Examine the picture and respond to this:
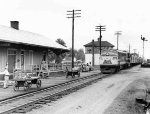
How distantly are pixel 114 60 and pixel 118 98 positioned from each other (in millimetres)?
21149

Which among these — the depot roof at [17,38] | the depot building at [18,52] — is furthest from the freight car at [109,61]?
the depot building at [18,52]

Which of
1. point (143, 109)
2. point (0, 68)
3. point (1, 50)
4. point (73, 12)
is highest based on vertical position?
point (73, 12)

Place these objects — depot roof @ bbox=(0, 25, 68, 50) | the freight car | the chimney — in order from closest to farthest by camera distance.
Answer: depot roof @ bbox=(0, 25, 68, 50) → the chimney → the freight car

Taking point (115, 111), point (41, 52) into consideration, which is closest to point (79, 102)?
point (115, 111)

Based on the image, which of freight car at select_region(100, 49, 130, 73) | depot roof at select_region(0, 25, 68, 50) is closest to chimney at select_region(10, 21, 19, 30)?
depot roof at select_region(0, 25, 68, 50)

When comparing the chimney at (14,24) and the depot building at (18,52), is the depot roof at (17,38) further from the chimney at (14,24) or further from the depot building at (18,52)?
the chimney at (14,24)

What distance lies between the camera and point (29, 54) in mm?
26516

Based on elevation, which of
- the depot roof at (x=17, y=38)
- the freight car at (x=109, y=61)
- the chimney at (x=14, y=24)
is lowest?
the freight car at (x=109, y=61)

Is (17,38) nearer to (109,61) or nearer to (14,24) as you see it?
(14,24)

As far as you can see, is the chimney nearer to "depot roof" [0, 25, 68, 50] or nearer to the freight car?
"depot roof" [0, 25, 68, 50]

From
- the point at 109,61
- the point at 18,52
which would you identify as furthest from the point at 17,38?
the point at 109,61

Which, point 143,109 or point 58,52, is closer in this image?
point 143,109

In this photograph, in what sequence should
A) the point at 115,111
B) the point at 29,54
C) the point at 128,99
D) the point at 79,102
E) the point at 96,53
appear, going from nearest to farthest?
the point at 115,111, the point at 79,102, the point at 128,99, the point at 29,54, the point at 96,53

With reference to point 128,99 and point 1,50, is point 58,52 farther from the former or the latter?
point 128,99
